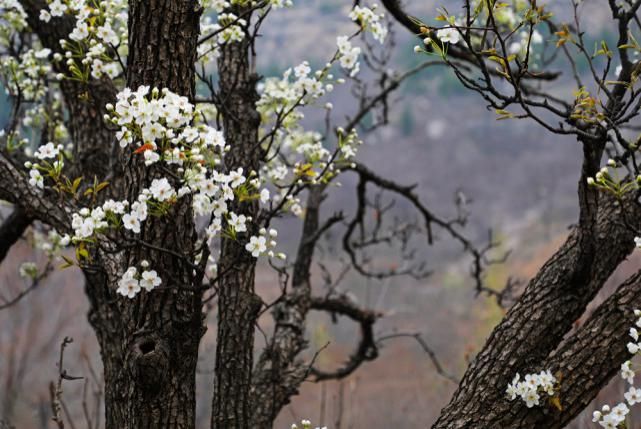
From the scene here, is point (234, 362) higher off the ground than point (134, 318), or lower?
higher

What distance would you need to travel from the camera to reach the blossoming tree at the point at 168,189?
2223 millimetres

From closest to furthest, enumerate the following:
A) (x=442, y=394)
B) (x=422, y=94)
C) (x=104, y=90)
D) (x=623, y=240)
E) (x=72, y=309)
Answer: (x=623, y=240), (x=104, y=90), (x=442, y=394), (x=72, y=309), (x=422, y=94)

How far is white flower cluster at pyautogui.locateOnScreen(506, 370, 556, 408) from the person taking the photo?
289 cm

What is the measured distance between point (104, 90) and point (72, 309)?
1789cm

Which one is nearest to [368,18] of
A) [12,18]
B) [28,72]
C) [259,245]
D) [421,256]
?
[259,245]

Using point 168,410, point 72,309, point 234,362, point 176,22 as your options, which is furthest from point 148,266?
point 72,309

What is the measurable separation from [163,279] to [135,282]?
179mm

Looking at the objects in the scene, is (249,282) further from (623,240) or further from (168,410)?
(623,240)

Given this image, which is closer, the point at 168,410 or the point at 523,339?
the point at 168,410

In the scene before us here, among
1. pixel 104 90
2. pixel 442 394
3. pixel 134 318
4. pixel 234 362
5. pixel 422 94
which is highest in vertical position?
pixel 422 94

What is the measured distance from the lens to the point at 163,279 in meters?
2.51

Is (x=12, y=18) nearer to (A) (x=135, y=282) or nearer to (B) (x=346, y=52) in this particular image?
(B) (x=346, y=52)

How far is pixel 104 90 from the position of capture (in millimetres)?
3842

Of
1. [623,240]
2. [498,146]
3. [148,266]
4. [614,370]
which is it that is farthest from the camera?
[498,146]
